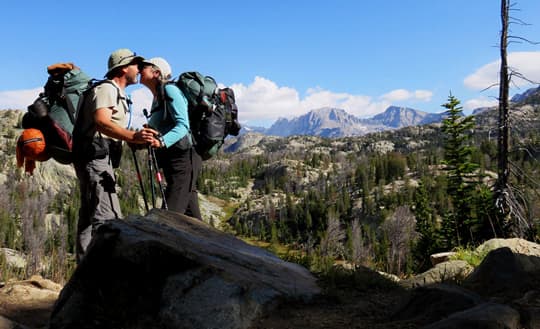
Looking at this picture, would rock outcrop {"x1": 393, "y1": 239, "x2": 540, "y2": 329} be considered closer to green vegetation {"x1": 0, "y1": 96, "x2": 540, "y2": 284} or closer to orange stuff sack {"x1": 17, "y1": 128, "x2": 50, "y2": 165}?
orange stuff sack {"x1": 17, "y1": 128, "x2": 50, "y2": 165}

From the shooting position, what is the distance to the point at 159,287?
13.7 ft

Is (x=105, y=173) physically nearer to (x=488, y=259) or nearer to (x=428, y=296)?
(x=428, y=296)

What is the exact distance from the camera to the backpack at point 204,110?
576 cm

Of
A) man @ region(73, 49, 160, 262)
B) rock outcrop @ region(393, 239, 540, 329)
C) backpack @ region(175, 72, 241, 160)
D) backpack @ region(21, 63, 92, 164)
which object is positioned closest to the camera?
rock outcrop @ region(393, 239, 540, 329)

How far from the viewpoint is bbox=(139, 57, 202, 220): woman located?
543cm

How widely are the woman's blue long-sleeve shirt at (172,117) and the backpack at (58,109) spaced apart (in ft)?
3.14

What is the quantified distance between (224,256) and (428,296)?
7.37ft

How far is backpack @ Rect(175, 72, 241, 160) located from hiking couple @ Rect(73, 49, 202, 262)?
20 cm

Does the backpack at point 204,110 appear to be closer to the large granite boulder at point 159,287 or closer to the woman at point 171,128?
the woman at point 171,128

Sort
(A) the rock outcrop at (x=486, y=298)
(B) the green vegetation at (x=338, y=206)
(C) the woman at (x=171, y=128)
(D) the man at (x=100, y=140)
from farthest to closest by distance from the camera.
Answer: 1. (B) the green vegetation at (x=338, y=206)
2. (C) the woman at (x=171, y=128)
3. (D) the man at (x=100, y=140)
4. (A) the rock outcrop at (x=486, y=298)

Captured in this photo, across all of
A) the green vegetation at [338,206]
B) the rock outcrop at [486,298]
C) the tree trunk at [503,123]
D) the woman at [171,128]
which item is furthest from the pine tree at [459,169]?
the woman at [171,128]

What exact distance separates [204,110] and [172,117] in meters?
0.54

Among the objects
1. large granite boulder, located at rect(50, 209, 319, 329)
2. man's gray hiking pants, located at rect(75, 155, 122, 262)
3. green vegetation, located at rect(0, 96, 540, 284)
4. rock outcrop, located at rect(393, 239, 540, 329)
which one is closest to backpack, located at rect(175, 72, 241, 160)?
man's gray hiking pants, located at rect(75, 155, 122, 262)

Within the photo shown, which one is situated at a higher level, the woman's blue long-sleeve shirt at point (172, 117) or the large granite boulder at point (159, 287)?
the woman's blue long-sleeve shirt at point (172, 117)
